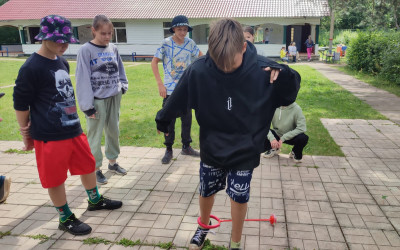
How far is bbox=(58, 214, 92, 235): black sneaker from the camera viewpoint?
308 centimetres

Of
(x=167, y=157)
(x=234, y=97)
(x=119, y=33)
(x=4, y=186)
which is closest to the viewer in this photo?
(x=234, y=97)

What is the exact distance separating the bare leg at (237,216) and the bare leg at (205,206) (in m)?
0.24

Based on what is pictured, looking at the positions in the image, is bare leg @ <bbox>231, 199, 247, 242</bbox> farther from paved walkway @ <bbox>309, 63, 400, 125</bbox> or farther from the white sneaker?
paved walkway @ <bbox>309, 63, 400, 125</bbox>

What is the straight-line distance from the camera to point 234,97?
7.61 ft

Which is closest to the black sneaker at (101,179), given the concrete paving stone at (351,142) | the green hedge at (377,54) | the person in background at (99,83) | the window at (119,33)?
the person in background at (99,83)

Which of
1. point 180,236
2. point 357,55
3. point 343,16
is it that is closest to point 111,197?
point 180,236

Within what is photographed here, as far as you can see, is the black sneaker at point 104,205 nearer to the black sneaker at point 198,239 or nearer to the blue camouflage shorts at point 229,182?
the black sneaker at point 198,239

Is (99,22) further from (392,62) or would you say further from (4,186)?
(392,62)

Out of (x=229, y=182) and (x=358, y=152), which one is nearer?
(x=229, y=182)

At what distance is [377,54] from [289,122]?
12023 millimetres

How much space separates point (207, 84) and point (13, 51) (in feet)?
118

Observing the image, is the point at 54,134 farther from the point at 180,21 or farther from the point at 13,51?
the point at 13,51


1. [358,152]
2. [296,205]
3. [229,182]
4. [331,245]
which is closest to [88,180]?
[229,182]

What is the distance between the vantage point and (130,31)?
2664cm
